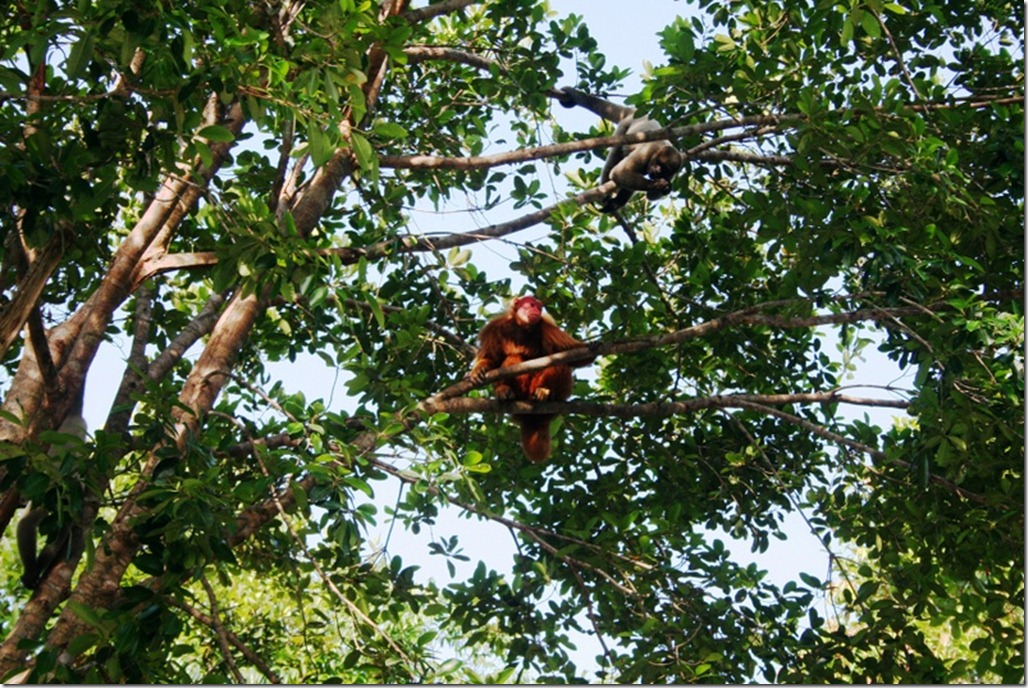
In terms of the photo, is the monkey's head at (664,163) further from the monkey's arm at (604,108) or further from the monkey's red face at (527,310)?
the monkey's red face at (527,310)

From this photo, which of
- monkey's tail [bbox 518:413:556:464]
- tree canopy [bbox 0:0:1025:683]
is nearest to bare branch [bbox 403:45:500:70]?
tree canopy [bbox 0:0:1025:683]

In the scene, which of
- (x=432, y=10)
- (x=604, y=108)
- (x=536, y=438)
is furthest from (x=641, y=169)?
(x=536, y=438)

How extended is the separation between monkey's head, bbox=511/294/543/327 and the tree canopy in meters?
0.14

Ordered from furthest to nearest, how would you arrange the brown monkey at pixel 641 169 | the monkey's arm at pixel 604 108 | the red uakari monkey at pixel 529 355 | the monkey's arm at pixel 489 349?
1. the monkey's arm at pixel 604 108
2. the brown monkey at pixel 641 169
3. the red uakari monkey at pixel 529 355
4. the monkey's arm at pixel 489 349

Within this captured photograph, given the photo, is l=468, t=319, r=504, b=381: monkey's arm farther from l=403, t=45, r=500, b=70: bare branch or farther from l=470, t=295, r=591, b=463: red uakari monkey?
l=403, t=45, r=500, b=70: bare branch

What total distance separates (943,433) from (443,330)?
2.83 meters

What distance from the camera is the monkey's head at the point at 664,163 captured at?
7.58 meters

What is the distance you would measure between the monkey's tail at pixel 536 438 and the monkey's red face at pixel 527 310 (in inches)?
22.9

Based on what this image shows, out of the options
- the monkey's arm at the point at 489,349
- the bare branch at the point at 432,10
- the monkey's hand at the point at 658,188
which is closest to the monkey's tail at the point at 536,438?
the monkey's arm at the point at 489,349

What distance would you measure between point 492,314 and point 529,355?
15.2 inches

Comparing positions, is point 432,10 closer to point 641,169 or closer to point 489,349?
point 489,349

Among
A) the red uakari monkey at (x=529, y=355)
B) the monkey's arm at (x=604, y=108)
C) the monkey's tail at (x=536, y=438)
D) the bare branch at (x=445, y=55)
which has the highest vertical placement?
the monkey's arm at (x=604, y=108)

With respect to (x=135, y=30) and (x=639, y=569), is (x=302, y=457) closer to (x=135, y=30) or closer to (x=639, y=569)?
(x=135, y=30)

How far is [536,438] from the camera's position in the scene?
21.3 ft
